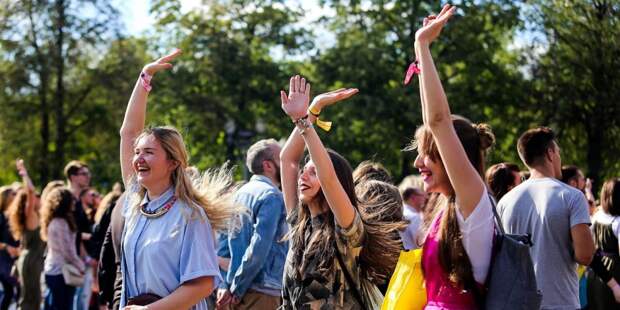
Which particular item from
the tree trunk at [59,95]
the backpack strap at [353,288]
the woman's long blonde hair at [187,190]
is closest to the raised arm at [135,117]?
the woman's long blonde hair at [187,190]

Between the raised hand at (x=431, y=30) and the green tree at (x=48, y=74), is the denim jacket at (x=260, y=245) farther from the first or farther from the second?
the green tree at (x=48, y=74)

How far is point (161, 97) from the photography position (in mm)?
29359

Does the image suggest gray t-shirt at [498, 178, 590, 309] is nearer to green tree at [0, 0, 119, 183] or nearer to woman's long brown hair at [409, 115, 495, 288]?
woman's long brown hair at [409, 115, 495, 288]

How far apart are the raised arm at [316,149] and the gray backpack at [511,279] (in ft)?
4.43

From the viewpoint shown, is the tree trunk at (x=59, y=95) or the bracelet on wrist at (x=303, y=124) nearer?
the bracelet on wrist at (x=303, y=124)

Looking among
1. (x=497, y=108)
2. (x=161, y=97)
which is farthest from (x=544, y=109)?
(x=161, y=97)

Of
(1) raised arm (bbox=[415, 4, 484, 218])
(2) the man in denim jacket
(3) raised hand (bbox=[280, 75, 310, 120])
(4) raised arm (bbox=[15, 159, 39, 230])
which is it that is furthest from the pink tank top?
(4) raised arm (bbox=[15, 159, 39, 230])

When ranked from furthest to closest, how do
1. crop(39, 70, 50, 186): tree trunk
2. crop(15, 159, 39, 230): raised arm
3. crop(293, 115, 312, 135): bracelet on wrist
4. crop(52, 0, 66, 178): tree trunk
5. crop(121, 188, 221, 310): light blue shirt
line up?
1. crop(39, 70, 50, 186): tree trunk
2. crop(52, 0, 66, 178): tree trunk
3. crop(15, 159, 39, 230): raised arm
4. crop(293, 115, 312, 135): bracelet on wrist
5. crop(121, 188, 221, 310): light blue shirt

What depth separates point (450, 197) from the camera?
419 cm

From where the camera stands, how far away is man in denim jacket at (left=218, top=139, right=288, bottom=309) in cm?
753

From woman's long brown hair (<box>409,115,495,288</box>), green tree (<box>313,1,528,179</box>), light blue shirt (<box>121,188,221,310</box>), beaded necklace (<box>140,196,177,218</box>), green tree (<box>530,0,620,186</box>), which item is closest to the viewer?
woman's long brown hair (<box>409,115,495,288</box>)

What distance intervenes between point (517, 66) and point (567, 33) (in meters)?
3.30

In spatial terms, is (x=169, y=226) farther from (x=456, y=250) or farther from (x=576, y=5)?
(x=576, y=5)

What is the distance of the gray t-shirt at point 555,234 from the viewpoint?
261 inches
